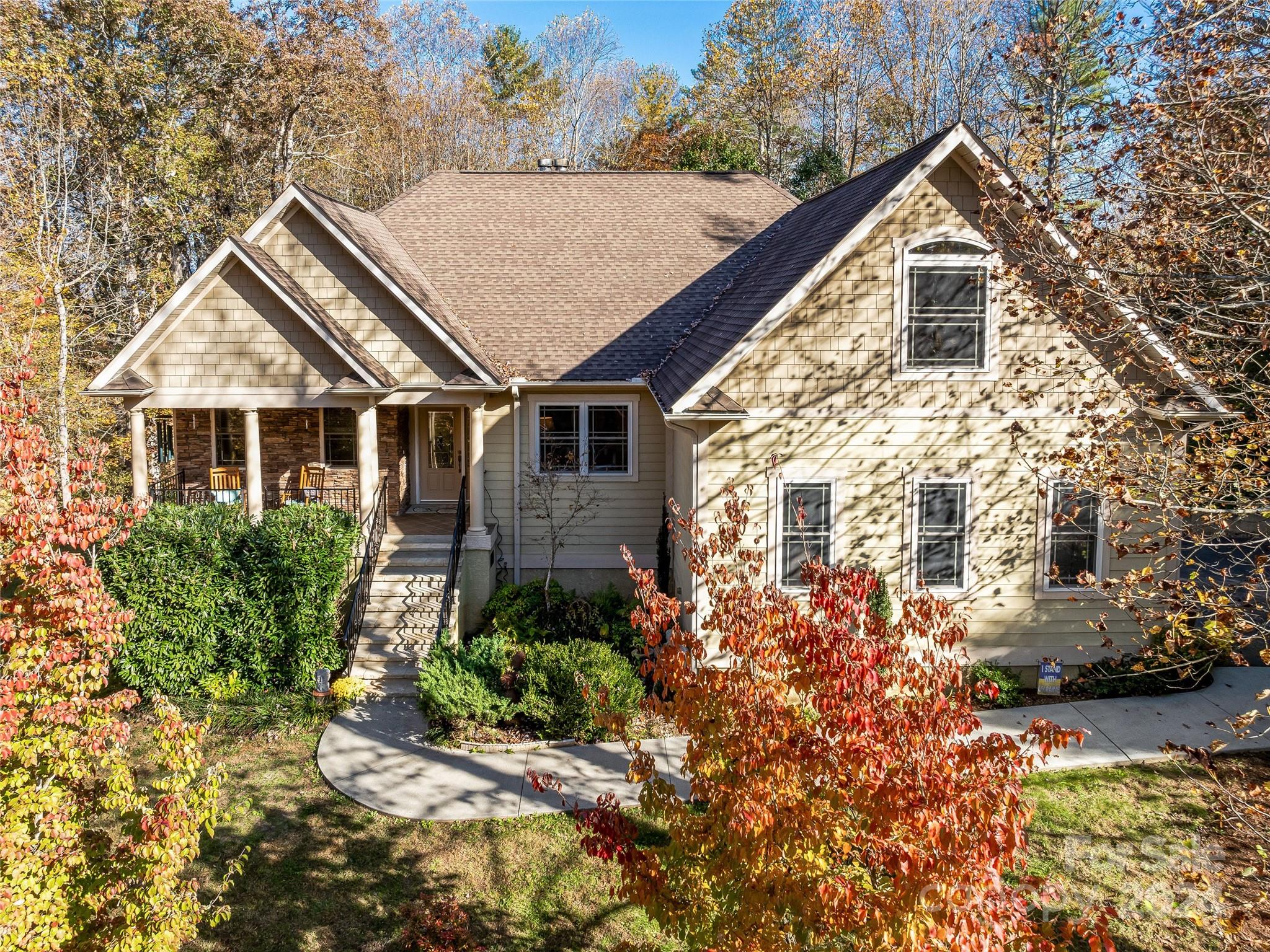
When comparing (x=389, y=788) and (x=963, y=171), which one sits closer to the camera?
(x=389, y=788)

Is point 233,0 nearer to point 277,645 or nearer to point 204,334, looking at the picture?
point 204,334

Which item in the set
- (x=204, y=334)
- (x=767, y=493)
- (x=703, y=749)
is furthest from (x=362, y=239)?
(x=703, y=749)

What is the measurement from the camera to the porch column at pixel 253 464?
1357 centimetres

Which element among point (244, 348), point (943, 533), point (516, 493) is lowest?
point (943, 533)

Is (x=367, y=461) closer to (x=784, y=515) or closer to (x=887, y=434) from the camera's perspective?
(x=784, y=515)

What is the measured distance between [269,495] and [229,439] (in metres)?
1.57

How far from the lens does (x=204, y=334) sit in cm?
1356

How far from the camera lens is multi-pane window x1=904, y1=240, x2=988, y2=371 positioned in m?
11.5

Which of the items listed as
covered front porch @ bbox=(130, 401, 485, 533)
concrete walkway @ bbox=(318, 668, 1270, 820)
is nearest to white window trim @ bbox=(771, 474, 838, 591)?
concrete walkway @ bbox=(318, 668, 1270, 820)

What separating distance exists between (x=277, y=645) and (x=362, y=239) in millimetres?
7432

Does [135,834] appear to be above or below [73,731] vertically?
below

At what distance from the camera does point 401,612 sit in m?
13.1

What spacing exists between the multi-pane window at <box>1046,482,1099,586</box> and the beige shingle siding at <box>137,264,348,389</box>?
1146 centimetres

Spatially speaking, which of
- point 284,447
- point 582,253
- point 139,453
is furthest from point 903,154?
point 139,453
